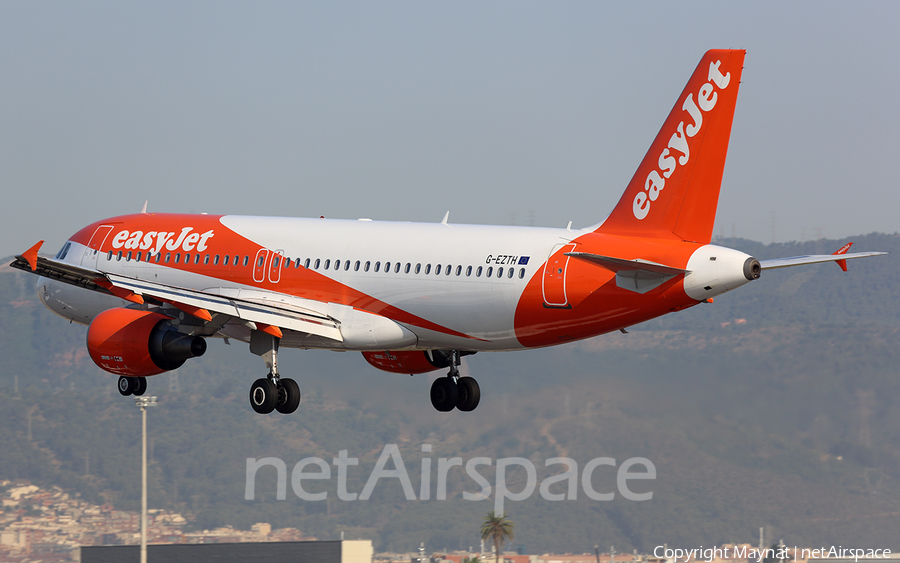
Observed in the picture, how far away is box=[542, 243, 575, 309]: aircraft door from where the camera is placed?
1303 inches

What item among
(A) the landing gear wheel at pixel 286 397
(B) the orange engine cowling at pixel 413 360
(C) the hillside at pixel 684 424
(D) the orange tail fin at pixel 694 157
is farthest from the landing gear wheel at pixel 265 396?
(C) the hillside at pixel 684 424

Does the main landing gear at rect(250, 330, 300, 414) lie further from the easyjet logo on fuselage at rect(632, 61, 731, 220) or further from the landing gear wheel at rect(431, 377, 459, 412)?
the easyjet logo on fuselage at rect(632, 61, 731, 220)

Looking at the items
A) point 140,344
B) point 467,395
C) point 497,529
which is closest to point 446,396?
point 467,395

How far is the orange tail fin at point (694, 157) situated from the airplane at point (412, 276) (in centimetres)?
4

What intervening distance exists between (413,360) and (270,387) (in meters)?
5.91

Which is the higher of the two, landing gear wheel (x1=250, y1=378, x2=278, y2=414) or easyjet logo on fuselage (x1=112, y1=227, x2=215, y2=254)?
easyjet logo on fuselage (x1=112, y1=227, x2=215, y2=254)

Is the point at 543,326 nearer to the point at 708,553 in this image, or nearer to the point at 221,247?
the point at 221,247

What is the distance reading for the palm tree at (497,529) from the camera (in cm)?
15938

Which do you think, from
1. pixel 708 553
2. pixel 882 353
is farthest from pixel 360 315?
pixel 708 553

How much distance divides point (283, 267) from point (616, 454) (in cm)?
11426

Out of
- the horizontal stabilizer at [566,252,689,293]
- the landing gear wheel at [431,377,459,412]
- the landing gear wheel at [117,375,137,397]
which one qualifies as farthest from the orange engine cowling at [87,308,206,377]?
the horizontal stabilizer at [566,252,689,293]

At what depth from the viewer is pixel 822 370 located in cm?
12950

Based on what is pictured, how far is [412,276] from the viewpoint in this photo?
36250 mm

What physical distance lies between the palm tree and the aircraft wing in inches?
4898
